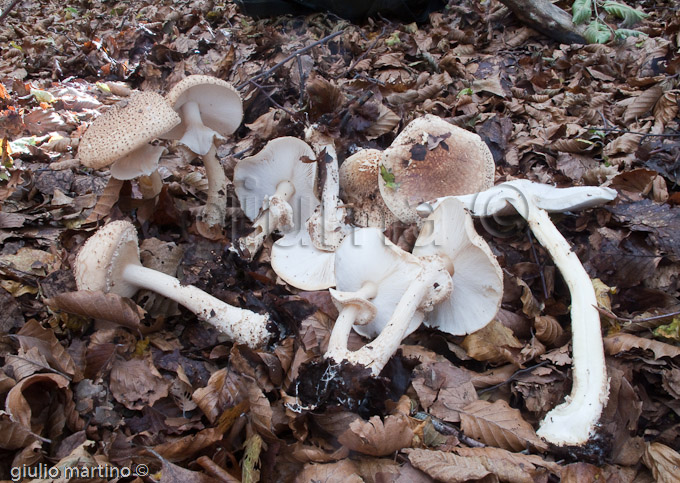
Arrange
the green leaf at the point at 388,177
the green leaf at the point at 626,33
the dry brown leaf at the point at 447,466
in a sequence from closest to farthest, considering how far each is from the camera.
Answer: the dry brown leaf at the point at 447,466, the green leaf at the point at 388,177, the green leaf at the point at 626,33

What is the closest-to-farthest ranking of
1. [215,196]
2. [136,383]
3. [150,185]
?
[136,383] < [150,185] < [215,196]

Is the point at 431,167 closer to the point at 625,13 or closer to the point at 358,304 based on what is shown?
the point at 358,304

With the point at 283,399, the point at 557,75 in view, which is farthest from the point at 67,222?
the point at 557,75

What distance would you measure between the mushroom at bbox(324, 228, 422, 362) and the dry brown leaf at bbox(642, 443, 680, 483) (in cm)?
129

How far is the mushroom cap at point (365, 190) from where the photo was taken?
3.43 metres

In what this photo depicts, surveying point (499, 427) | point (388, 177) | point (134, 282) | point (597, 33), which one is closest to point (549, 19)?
point (597, 33)

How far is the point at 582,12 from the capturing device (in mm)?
5445

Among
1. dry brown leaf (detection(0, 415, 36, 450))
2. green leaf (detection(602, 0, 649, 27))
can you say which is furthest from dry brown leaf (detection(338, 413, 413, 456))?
green leaf (detection(602, 0, 649, 27))

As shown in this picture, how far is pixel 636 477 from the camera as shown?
1987mm

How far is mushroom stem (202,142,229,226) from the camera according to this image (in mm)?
3436

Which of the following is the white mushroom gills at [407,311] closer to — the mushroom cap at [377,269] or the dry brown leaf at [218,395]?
the mushroom cap at [377,269]

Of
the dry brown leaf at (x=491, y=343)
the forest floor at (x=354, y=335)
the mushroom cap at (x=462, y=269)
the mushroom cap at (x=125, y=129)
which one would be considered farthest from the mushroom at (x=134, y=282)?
the dry brown leaf at (x=491, y=343)

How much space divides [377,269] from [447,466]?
118 cm

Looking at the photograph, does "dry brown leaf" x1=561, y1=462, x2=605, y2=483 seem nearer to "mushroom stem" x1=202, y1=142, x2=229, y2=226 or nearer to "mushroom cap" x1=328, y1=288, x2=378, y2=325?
"mushroom cap" x1=328, y1=288, x2=378, y2=325
